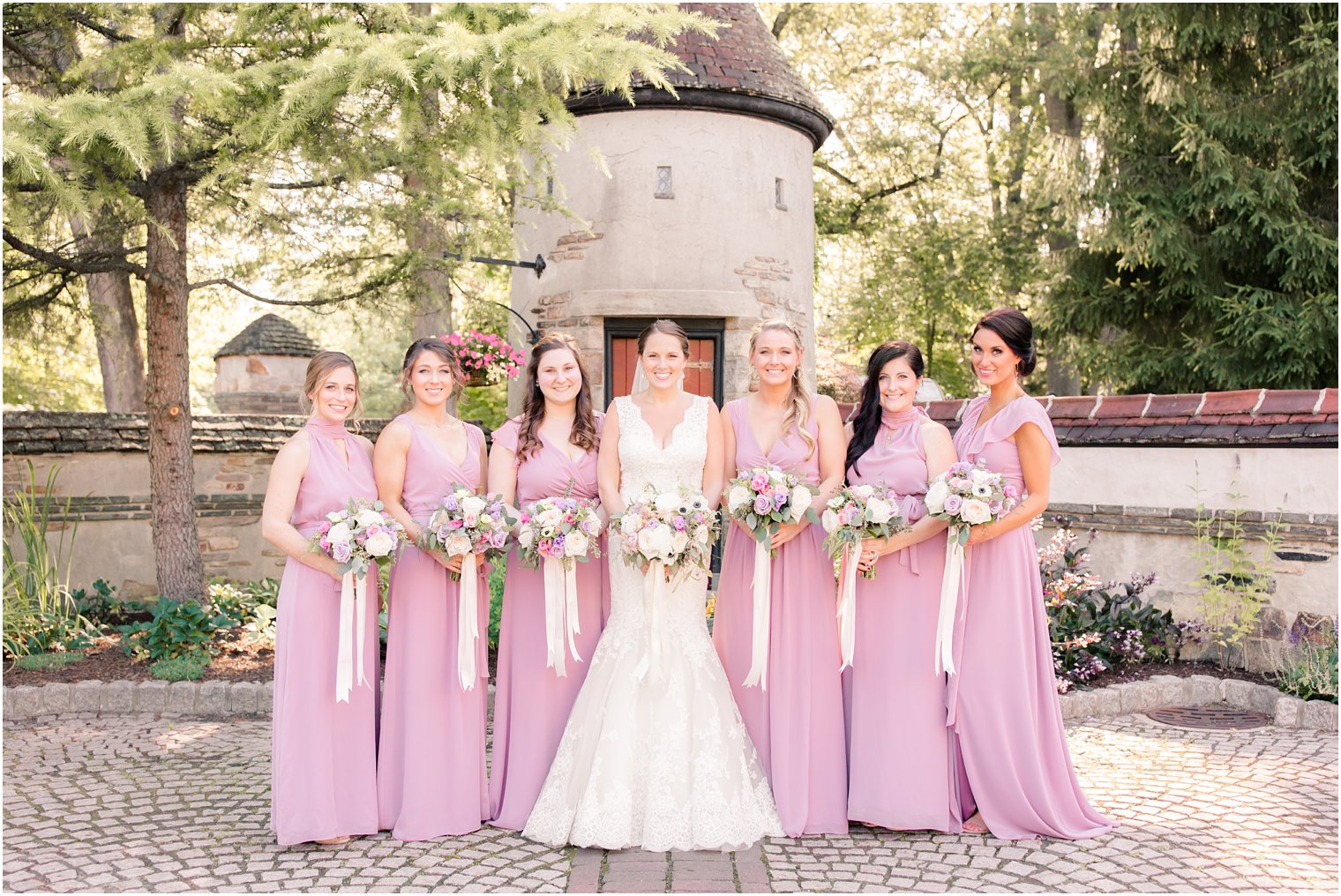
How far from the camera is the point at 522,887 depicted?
416 cm

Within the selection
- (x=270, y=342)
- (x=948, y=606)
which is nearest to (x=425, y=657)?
(x=948, y=606)

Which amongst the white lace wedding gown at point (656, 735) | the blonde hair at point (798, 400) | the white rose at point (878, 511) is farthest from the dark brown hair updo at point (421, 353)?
the white rose at point (878, 511)

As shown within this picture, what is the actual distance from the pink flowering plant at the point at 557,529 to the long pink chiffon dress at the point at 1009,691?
5.68 ft

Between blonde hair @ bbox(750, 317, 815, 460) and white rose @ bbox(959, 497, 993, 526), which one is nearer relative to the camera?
white rose @ bbox(959, 497, 993, 526)

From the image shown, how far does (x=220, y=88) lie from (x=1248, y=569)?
7344 millimetres

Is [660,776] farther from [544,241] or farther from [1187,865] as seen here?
[544,241]

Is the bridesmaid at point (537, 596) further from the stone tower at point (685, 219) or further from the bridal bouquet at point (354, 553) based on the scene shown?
the stone tower at point (685, 219)

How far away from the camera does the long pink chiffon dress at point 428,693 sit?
4.75 m

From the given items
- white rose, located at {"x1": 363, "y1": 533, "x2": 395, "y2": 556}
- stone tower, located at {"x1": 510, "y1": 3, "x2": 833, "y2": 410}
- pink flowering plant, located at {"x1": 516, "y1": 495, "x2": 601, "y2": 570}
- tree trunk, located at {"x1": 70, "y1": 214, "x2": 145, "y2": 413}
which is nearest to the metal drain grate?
pink flowering plant, located at {"x1": 516, "y1": 495, "x2": 601, "y2": 570}

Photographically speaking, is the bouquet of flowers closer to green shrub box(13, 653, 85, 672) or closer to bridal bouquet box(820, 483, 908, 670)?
bridal bouquet box(820, 483, 908, 670)

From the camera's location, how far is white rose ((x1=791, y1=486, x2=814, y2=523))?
4.48m

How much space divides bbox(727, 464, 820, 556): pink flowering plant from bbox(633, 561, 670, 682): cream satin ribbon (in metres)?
0.45

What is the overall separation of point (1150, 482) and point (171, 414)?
7.68 metres

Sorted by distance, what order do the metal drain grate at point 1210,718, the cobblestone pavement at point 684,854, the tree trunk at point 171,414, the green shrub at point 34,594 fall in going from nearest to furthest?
the cobblestone pavement at point 684,854 < the metal drain grate at point 1210,718 < the green shrub at point 34,594 < the tree trunk at point 171,414
